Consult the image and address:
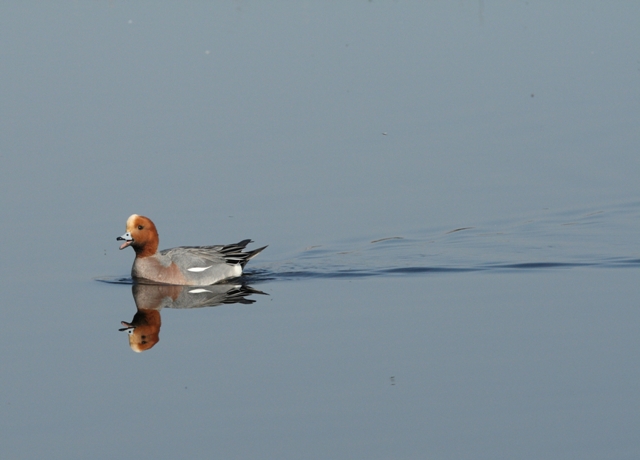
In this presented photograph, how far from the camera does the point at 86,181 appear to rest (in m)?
16.2

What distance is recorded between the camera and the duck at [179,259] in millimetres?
13703

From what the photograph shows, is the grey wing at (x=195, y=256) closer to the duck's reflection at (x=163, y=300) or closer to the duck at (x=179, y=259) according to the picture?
the duck at (x=179, y=259)

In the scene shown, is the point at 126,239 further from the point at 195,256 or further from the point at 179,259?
the point at 195,256

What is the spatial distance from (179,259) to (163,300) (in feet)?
2.92

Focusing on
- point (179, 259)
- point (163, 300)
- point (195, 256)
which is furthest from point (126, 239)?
point (163, 300)

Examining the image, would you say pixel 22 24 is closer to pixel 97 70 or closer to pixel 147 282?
pixel 97 70

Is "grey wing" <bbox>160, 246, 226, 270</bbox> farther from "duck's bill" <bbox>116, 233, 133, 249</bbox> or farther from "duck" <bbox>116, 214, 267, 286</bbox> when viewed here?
"duck's bill" <bbox>116, 233, 133, 249</bbox>

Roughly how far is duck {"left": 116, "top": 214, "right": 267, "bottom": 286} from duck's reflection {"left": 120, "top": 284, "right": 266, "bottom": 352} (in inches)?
5.1

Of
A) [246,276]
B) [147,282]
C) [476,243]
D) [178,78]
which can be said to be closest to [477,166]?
[476,243]

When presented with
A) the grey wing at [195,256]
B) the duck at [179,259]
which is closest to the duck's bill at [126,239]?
the duck at [179,259]

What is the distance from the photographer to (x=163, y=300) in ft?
43.0

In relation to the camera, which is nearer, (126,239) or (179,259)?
(126,239)

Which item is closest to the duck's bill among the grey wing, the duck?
the duck

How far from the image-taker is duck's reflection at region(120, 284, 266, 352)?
37.4 feet
